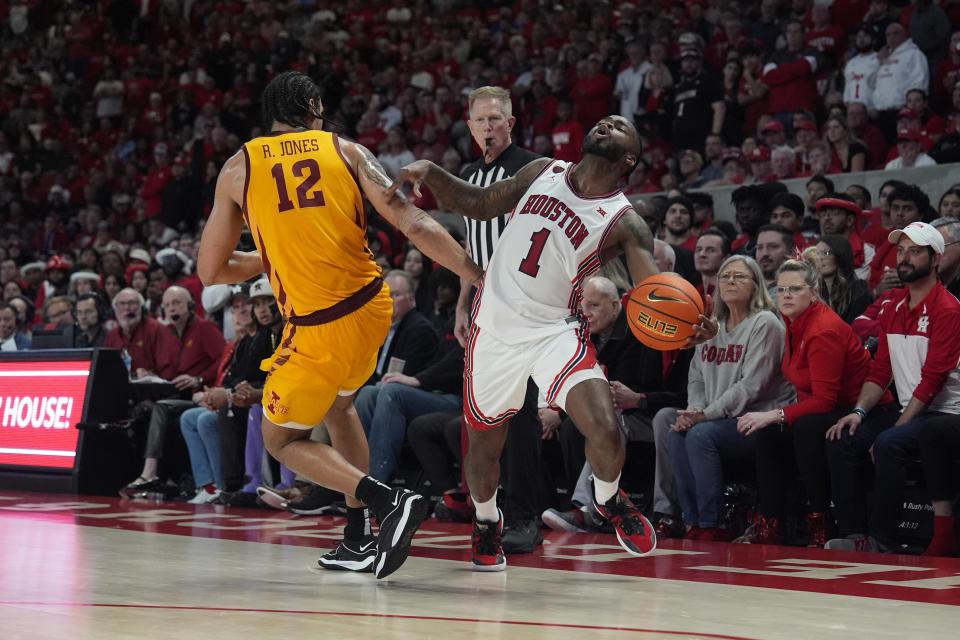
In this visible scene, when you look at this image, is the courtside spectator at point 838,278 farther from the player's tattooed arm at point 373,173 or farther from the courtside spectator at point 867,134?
Result: the player's tattooed arm at point 373,173

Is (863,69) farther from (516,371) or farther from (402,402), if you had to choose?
(516,371)

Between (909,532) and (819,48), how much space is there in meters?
7.06

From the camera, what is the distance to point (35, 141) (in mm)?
20891

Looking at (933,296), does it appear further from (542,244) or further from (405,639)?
(405,639)

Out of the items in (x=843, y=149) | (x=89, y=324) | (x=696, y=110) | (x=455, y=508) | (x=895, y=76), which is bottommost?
(x=455, y=508)

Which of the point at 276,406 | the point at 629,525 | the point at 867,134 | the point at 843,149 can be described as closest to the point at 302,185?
the point at 276,406

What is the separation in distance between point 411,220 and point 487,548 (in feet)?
4.85

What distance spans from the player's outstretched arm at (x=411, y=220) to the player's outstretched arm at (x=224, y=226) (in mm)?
444

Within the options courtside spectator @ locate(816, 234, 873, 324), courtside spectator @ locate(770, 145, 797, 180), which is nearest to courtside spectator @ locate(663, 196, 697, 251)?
courtside spectator @ locate(770, 145, 797, 180)

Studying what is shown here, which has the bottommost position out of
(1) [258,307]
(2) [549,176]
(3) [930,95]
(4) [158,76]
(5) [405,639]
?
(5) [405,639]

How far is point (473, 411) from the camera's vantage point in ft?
16.1

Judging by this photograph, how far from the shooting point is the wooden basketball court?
3.48 meters

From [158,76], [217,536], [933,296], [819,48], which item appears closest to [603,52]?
[819,48]

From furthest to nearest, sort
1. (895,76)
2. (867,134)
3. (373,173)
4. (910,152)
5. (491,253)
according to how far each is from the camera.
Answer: (895,76)
(867,134)
(910,152)
(491,253)
(373,173)
